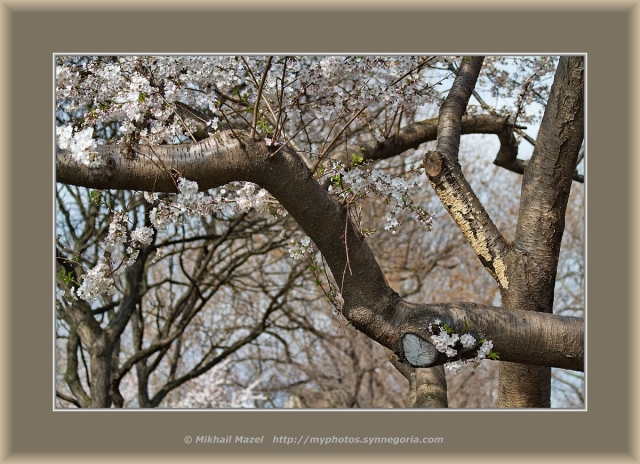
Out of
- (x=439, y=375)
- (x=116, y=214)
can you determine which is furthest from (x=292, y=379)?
(x=116, y=214)

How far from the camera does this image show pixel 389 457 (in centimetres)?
224

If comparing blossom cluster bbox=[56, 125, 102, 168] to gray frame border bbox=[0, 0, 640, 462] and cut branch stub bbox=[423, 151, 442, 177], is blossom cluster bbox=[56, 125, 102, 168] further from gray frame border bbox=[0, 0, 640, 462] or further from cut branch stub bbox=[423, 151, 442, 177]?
cut branch stub bbox=[423, 151, 442, 177]

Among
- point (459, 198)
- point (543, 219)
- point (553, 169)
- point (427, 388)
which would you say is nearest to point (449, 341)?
point (427, 388)

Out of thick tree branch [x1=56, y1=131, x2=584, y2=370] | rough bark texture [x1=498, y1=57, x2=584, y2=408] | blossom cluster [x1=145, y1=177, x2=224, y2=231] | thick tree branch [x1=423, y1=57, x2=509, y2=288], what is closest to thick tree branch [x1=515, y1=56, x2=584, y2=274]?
rough bark texture [x1=498, y1=57, x2=584, y2=408]

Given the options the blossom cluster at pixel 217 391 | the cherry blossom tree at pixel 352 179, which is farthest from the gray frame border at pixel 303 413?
the blossom cluster at pixel 217 391

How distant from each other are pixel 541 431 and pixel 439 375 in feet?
2.02

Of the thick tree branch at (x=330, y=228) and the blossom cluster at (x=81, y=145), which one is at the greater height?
the blossom cluster at (x=81, y=145)

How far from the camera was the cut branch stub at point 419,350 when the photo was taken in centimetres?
217

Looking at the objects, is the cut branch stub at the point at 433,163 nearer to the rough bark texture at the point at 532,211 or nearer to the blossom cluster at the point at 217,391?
the rough bark texture at the point at 532,211

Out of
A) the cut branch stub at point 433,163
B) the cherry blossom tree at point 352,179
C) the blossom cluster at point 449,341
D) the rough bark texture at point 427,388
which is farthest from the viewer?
the cut branch stub at point 433,163

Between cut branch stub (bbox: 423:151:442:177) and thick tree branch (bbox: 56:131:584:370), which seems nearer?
thick tree branch (bbox: 56:131:584:370)

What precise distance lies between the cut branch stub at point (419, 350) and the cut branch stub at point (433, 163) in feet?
2.70

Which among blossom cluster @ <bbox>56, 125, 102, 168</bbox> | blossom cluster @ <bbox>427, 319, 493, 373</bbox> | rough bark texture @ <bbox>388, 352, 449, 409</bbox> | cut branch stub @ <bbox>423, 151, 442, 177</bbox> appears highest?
cut branch stub @ <bbox>423, 151, 442, 177</bbox>

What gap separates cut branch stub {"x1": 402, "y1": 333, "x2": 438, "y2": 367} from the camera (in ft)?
7.12
